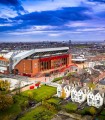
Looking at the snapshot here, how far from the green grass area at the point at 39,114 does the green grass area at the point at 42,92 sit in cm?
323

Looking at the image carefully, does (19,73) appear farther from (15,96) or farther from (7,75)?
(15,96)

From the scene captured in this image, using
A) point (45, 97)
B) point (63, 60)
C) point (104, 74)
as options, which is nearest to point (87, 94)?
point (45, 97)

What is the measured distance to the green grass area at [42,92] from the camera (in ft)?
91.0

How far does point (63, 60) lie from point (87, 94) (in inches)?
1031

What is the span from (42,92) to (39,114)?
25.2 ft

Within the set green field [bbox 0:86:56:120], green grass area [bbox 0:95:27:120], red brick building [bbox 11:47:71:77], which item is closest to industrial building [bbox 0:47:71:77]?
red brick building [bbox 11:47:71:77]

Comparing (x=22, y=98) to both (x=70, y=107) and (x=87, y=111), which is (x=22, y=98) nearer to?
(x=70, y=107)

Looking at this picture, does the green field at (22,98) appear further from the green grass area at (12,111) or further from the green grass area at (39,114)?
the green grass area at (39,114)

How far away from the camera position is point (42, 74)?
43.4 m

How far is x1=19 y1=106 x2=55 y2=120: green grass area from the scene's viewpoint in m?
21.8

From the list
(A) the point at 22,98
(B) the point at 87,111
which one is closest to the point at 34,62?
(A) the point at 22,98

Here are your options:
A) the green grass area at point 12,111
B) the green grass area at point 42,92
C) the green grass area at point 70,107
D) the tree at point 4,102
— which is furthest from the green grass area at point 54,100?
the tree at point 4,102

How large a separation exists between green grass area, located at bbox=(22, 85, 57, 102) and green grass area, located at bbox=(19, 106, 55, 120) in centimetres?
323

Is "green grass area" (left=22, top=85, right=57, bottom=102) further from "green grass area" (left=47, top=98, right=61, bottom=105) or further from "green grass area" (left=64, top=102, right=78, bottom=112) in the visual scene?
"green grass area" (left=64, top=102, right=78, bottom=112)
